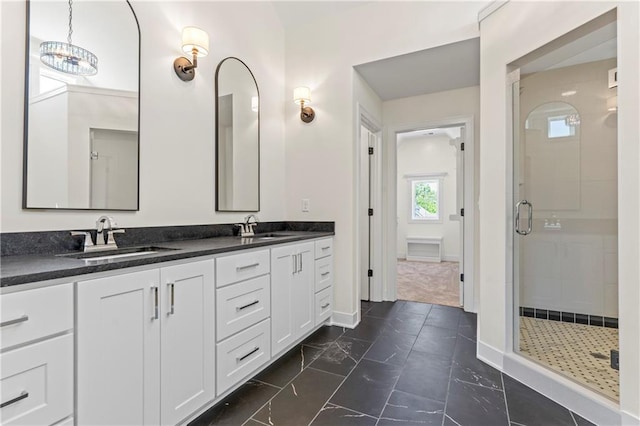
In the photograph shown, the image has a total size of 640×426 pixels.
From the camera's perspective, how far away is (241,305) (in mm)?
1753

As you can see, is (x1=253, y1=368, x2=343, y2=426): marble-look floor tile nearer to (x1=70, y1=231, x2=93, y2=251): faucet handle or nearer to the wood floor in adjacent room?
(x1=70, y1=231, x2=93, y2=251): faucet handle

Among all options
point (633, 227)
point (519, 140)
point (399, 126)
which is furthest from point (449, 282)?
point (633, 227)

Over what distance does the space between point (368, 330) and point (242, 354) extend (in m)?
1.34

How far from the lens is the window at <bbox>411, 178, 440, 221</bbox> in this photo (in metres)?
6.88

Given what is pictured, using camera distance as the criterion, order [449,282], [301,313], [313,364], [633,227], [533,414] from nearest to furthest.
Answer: [633,227]
[533,414]
[313,364]
[301,313]
[449,282]

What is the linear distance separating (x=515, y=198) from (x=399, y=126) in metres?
1.85

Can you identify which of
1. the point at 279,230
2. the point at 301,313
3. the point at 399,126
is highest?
the point at 399,126

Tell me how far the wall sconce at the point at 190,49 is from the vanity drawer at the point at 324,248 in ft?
5.31

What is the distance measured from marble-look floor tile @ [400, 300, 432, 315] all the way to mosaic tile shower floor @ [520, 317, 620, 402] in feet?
3.21

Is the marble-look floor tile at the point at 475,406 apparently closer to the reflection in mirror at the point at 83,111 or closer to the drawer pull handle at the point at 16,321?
the drawer pull handle at the point at 16,321

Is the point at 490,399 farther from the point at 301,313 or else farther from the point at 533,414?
the point at 301,313

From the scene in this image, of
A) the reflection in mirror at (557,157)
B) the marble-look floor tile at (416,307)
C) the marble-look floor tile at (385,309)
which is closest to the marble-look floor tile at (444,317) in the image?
the marble-look floor tile at (416,307)

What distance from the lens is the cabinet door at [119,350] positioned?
1.06 m

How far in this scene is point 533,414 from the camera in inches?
62.7
